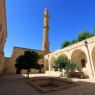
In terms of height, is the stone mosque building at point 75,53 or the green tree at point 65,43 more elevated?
the green tree at point 65,43

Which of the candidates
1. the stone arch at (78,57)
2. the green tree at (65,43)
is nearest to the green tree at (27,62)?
the stone arch at (78,57)

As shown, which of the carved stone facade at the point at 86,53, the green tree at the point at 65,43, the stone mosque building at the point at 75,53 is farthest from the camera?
the green tree at the point at 65,43

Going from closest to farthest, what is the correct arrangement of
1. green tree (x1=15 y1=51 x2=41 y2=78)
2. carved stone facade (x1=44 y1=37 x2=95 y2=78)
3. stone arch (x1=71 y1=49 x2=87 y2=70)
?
1. green tree (x1=15 y1=51 x2=41 y2=78)
2. carved stone facade (x1=44 y1=37 x2=95 y2=78)
3. stone arch (x1=71 y1=49 x2=87 y2=70)

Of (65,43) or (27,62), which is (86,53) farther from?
(65,43)

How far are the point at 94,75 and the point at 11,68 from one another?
18136mm

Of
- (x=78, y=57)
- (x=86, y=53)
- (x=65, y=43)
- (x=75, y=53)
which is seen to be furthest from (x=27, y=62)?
(x=65, y=43)

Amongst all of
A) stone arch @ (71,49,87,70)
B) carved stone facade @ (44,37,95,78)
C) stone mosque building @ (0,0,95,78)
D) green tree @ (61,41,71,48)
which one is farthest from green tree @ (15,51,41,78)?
green tree @ (61,41,71,48)

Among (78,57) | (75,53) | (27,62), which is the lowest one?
(27,62)

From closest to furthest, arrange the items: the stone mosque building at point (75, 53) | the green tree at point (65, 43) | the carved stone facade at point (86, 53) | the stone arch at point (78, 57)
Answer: the stone mosque building at point (75, 53) < the carved stone facade at point (86, 53) < the stone arch at point (78, 57) < the green tree at point (65, 43)

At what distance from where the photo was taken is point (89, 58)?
45.8 feet

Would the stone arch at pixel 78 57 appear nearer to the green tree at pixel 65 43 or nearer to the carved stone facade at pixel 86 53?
the carved stone facade at pixel 86 53

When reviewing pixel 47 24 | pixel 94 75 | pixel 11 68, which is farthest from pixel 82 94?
pixel 47 24

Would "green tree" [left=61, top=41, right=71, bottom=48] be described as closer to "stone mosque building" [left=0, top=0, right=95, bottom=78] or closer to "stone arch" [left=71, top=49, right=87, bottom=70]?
"stone mosque building" [left=0, top=0, right=95, bottom=78]

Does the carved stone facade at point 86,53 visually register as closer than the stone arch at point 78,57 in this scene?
Yes
